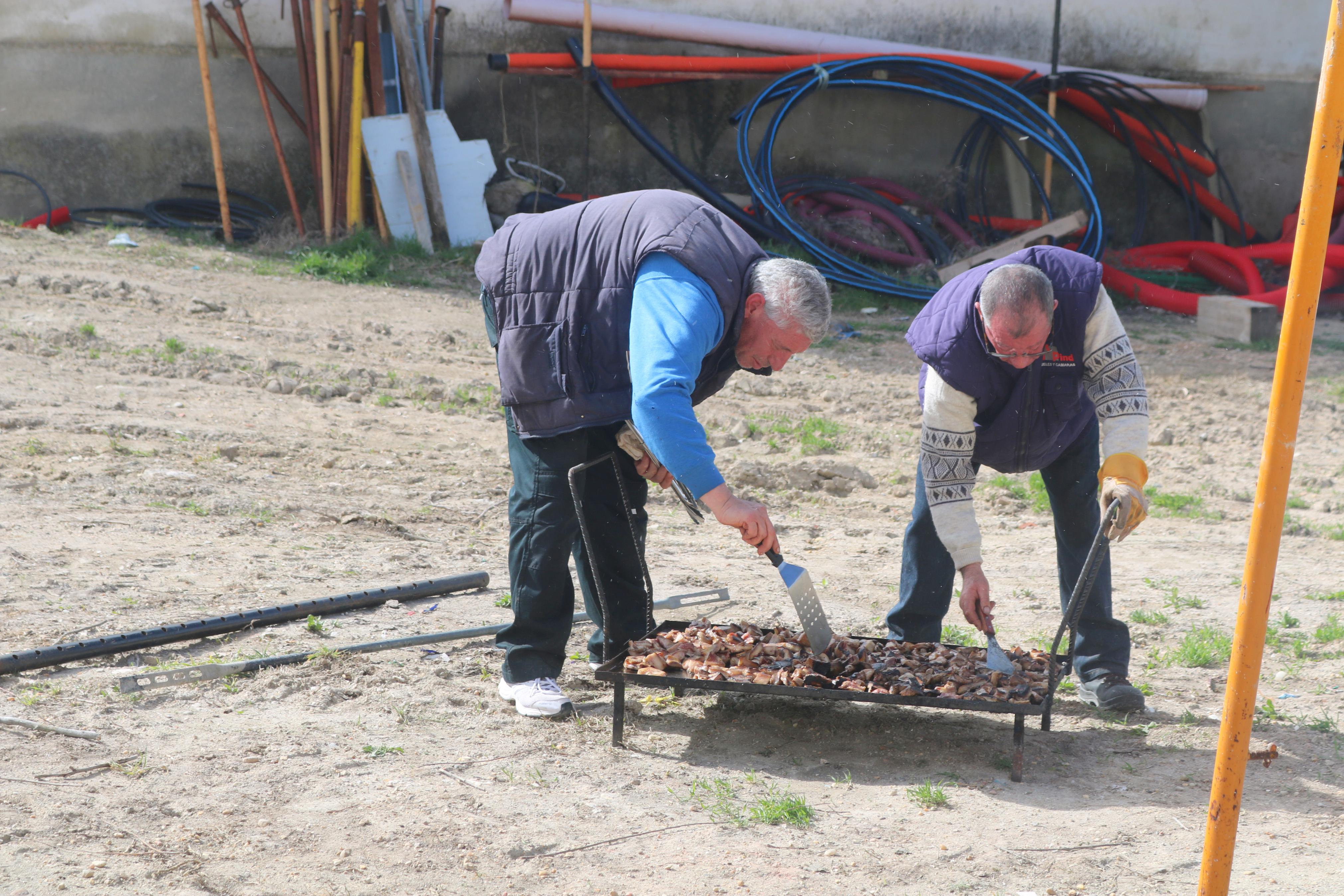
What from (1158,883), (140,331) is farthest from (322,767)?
(140,331)

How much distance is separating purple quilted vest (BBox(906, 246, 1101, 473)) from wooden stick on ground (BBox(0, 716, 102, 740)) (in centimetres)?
261

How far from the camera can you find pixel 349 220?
10.4 metres

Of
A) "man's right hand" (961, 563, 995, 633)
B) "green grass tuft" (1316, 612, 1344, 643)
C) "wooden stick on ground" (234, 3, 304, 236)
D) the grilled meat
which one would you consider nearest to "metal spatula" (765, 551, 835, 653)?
the grilled meat

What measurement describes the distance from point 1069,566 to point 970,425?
726 millimetres

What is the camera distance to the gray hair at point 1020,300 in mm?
3162

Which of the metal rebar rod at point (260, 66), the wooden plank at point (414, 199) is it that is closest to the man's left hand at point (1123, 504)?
the wooden plank at point (414, 199)

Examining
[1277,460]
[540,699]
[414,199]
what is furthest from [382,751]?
[414,199]

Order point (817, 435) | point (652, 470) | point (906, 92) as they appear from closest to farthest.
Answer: point (652, 470), point (817, 435), point (906, 92)

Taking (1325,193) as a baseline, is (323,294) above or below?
below

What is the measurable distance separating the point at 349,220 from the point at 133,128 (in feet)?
7.42

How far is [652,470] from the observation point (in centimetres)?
367

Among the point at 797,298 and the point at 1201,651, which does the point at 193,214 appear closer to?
the point at 797,298

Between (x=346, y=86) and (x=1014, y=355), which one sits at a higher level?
(x=346, y=86)

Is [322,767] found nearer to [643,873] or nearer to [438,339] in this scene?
[643,873]
